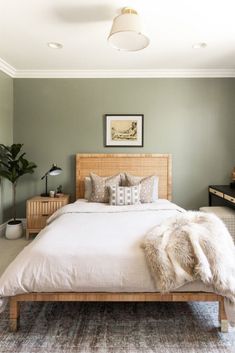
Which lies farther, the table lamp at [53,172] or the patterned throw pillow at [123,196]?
the table lamp at [53,172]

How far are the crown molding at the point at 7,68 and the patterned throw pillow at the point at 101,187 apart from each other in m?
2.21

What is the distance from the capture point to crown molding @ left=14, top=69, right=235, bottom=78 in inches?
157

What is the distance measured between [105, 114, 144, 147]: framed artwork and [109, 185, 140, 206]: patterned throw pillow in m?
1.01

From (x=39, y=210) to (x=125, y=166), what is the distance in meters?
1.55

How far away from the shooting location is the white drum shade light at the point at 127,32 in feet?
6.76

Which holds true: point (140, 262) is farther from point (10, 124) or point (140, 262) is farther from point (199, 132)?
point (10, 124)

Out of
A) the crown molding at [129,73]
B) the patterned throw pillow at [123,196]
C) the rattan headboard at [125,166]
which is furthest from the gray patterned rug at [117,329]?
the crown molding at [129,73]

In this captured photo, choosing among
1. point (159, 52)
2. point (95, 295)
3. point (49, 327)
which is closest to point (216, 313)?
point (95, 295)

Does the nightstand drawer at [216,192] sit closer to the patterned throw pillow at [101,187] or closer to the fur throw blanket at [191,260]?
the patterned throw pillow at [101,187]

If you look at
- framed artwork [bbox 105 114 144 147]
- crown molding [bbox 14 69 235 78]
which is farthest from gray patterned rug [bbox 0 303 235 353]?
crown molding [bbox 14 69 235 78]

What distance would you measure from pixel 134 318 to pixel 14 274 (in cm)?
100

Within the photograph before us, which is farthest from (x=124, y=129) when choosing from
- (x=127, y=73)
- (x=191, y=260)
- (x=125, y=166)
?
(x=191, y=260)

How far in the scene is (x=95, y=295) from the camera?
1.74 metres

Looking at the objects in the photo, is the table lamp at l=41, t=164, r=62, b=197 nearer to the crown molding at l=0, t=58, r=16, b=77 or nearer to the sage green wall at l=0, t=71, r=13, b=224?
the sage green wall at l=0, t=71, r=13, b=224
